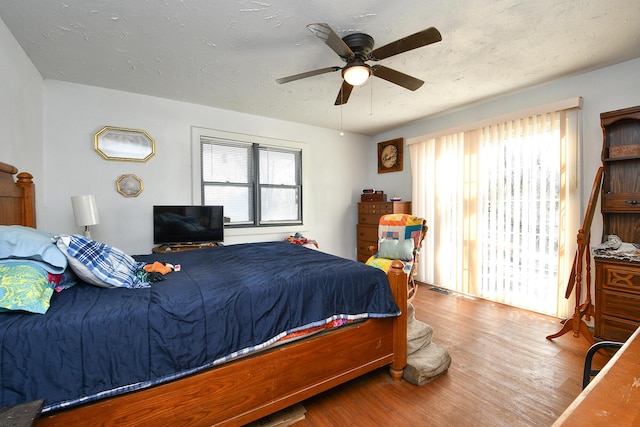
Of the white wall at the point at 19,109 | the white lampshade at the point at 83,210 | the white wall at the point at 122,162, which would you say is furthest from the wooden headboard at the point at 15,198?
the white wall at the point at 122,162

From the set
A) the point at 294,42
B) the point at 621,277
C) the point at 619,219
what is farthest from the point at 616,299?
the point at 294,42

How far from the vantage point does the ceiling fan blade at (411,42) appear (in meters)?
1.66

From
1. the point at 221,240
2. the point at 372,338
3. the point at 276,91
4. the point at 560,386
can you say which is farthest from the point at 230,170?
the point at 560,386

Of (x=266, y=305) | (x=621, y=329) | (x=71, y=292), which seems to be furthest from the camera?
(x=621, y=329)

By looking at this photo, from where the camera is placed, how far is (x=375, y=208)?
4555 mm

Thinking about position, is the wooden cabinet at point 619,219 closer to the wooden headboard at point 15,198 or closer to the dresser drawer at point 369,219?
the dresser drawer at point 369,219

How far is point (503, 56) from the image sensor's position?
8.06 feet

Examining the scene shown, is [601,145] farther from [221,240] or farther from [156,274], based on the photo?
[221,240]

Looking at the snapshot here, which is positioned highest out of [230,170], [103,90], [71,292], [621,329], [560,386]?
[103,90]

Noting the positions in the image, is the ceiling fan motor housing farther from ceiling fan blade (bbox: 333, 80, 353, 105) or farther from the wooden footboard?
the wooden footboard

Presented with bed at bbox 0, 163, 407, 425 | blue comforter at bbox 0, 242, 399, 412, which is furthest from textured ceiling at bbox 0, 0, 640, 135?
blue comforter at bbox 0, 242, 399, 412

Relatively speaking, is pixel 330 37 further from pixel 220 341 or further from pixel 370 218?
pixel 370 218

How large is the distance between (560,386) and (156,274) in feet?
8.97

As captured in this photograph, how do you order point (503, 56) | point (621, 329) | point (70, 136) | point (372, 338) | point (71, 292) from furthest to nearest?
point (70, 136)
point (503, 56)
point (621, 329)
point (372, 338)
point (71, 292)
